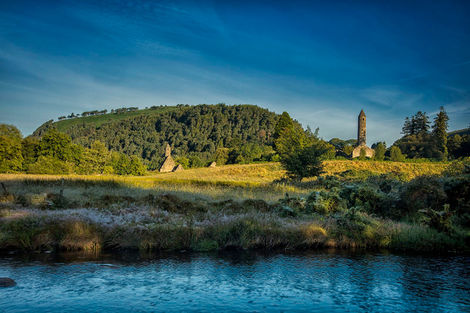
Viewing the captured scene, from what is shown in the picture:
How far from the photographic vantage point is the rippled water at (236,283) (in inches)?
259

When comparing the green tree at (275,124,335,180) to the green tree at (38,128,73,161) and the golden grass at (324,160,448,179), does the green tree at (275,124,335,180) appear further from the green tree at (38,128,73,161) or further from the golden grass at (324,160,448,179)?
the green tree at (38,128,73,161)

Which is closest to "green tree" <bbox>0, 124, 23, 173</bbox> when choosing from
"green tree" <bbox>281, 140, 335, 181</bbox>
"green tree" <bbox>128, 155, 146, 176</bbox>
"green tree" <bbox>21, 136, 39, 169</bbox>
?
"green tree" <bbox>21, 136, 39, 169</bbox>

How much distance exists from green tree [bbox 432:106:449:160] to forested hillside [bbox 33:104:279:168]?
56490mm

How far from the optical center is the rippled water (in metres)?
6.57

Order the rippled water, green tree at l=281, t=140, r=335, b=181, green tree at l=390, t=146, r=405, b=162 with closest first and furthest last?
the rippled water, green tree at l=281, t=140, r=335, b=181, green tree at l=390, t=146, r=405, b=162

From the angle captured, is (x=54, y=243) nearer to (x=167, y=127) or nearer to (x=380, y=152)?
(x=380, y=152)

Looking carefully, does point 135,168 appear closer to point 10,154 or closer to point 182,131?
point 10,154

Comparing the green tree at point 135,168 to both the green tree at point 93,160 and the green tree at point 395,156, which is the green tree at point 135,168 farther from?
the green tree at point 395,156

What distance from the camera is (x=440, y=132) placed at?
8556cm

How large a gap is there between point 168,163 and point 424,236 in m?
85.1

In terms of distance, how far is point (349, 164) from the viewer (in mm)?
60219

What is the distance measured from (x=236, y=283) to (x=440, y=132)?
311ft

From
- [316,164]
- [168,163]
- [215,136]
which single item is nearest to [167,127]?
[215,136]

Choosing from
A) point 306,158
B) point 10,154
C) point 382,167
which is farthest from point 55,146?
point 382,167
